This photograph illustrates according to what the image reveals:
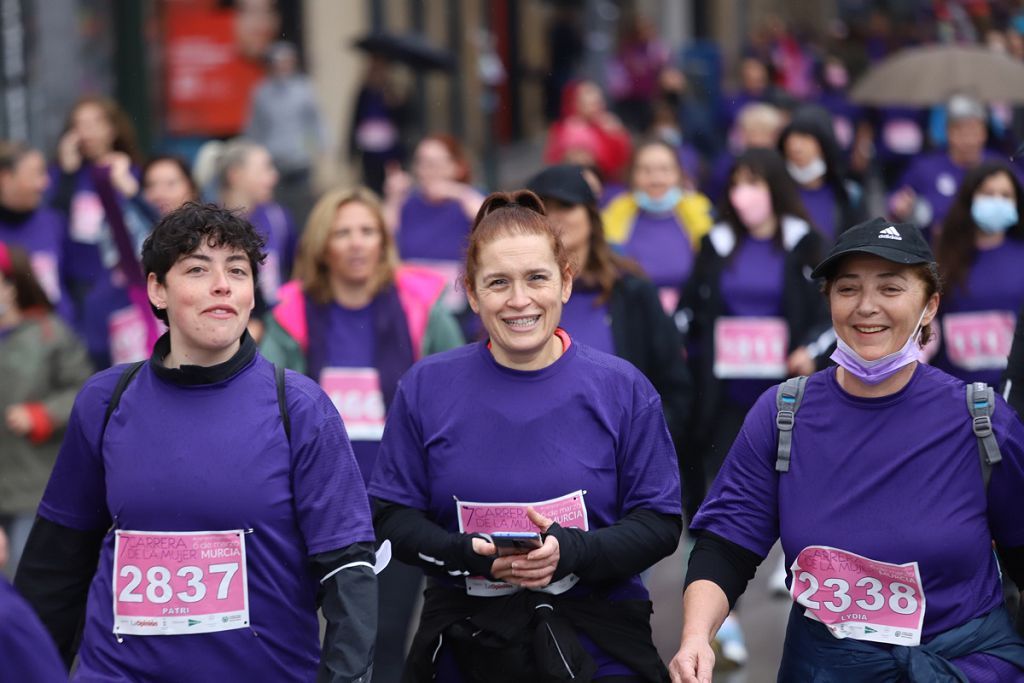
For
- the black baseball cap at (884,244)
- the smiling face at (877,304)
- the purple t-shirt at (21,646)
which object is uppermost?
the black baseball cap at (884,244)

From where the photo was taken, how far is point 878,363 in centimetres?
454

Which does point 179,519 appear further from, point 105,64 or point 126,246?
point 105,64

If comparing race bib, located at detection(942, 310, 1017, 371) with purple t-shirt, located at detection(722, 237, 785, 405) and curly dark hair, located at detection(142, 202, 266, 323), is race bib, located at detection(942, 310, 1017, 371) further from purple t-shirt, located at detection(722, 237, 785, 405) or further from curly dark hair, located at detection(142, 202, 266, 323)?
curly dark hair, located at detection(142, 202, 266, 323)

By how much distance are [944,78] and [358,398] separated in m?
7.82

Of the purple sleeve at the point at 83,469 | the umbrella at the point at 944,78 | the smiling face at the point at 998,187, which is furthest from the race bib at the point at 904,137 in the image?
the purple sleeve at the point at 83,469

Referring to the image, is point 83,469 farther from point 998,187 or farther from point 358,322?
point 998,187

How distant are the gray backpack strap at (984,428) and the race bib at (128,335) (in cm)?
468

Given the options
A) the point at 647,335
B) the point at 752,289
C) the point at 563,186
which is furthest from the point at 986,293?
the point at 563,186

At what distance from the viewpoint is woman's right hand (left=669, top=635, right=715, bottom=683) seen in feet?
14.7

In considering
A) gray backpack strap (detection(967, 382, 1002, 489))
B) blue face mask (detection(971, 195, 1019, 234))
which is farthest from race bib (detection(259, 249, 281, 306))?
gray backpack strap (detection(967, 382, 1002, 489))

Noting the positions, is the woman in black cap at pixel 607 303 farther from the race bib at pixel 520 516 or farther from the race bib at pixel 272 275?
the race bib at pixel 272 275

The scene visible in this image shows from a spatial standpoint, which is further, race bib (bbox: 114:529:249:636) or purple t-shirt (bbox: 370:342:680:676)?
purple t-shirt (bbox: 370:342:680:676)

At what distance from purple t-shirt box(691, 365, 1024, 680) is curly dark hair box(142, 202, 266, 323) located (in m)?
1.49

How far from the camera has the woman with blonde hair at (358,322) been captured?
6.77 metres
